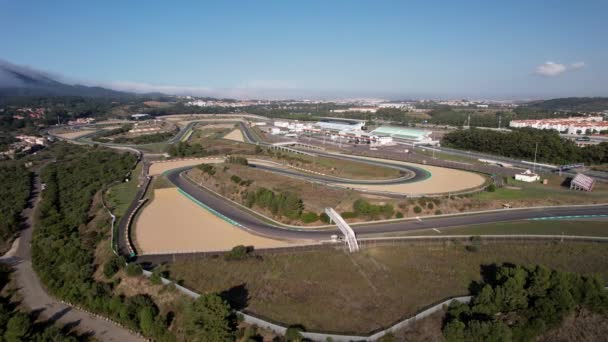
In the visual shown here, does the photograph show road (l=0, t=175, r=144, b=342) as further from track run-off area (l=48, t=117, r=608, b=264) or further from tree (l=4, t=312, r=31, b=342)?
track run-off area (l=48, t=117, r=608, b=264)

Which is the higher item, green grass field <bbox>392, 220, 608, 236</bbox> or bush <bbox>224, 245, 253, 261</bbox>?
green grass field <bbox>392, 220, 608, 236</bbox>

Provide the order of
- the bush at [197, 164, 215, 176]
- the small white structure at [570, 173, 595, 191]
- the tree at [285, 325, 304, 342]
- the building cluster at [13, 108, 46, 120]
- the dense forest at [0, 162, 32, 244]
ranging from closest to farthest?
the tree at [285, 325, 304, 342] → the dense forest at [0, 162, 32, 244] → the small white structure at [570, 173, 595, 191] → the bush at [197, 164, 215, 176] → the building cluster at [13, 108, 46, 120]

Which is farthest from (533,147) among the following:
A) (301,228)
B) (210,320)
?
(210,320)

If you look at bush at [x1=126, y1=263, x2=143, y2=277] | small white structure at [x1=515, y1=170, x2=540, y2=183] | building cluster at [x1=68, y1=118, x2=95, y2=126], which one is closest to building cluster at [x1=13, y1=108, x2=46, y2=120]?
building cluster at [x1=68, y1=118, x2=95, y2=126]

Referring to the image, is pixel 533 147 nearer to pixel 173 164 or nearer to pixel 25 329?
pixel 173 164

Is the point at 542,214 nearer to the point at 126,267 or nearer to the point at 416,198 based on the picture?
the point at 416,198

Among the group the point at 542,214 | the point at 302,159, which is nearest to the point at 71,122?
the point at 302,159

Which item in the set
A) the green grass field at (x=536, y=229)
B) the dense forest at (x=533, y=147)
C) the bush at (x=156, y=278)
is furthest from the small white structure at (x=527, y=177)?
the bush at (x=156, y=278)
